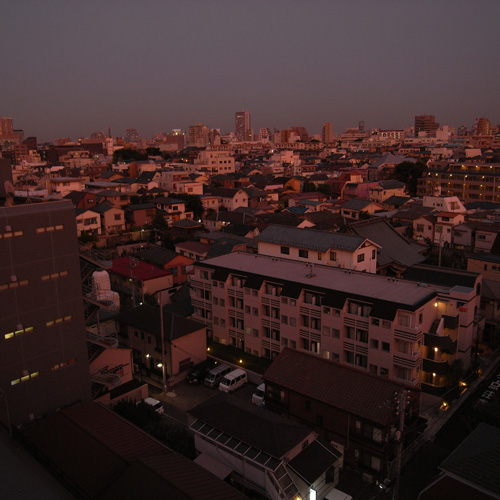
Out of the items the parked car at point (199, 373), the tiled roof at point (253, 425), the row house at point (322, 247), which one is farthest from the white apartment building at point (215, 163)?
the tiled roof at point (253, 425)

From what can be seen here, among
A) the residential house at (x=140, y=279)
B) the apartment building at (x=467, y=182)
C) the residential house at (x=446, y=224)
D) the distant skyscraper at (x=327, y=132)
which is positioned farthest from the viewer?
the distant skyscraper at (x=327, y=132)

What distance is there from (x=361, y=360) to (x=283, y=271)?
4373 millimetres

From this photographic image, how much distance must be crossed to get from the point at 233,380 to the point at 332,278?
4.85 metres

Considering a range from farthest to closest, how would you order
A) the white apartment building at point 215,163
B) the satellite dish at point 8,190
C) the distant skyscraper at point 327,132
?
the distant skyscraper at point 327,132
the white apartment building at point 215,163
the satellite dish at point 8,190

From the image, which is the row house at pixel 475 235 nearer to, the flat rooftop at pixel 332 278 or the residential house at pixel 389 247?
the residential house at pixel 389 247

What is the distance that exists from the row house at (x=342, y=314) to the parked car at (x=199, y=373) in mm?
1751

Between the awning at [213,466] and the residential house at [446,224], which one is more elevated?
the residential house at [446,224]

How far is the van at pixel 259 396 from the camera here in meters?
13.6

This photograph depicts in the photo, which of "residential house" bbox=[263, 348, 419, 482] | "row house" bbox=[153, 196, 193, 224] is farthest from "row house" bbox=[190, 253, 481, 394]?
"row house" bbox=[153, 196, 193, 224]

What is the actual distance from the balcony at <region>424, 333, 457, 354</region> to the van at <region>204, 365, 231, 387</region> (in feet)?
21.6

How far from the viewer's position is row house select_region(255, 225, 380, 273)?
1923cm

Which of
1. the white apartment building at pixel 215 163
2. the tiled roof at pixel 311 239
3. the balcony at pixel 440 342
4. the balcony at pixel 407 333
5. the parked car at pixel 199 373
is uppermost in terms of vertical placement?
the white apartment building at pixel 215 163

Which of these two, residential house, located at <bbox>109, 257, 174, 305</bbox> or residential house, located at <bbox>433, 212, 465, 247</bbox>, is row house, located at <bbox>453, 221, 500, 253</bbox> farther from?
residential house, located at <bbox>109, 257, 174, 305</bbox>

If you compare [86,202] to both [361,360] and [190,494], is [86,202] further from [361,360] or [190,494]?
[190,494]
